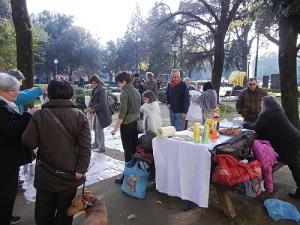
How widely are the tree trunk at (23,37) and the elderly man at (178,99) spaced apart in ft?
9.46

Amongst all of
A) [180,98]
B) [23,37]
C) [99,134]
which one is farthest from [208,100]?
[23,37]

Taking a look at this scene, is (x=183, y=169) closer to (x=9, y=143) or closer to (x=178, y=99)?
(x=9, y=143)

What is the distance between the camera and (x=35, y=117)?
224 centimetres

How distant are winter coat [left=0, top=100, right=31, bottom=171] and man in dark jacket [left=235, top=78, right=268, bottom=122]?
4.33m

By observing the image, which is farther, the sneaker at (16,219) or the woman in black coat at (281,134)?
the woman in black coat at (281,134)

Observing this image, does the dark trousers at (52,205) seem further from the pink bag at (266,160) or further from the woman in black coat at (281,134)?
the woman in black coat at (281,134)

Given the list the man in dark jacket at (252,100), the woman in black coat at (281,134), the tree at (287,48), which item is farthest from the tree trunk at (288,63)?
the woman in black coat at (281,134)

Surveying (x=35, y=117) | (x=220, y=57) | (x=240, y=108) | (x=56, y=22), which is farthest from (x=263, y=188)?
(x=56, y=22)

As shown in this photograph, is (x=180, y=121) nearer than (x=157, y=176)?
No

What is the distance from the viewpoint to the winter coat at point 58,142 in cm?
225

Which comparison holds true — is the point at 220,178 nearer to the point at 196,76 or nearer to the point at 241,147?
the point at 241,147

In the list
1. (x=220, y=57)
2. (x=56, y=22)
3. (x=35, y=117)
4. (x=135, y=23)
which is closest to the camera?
(x=35, y=117)

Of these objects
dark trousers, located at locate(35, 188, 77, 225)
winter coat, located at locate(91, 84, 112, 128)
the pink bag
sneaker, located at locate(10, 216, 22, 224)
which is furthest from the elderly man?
dark trousers, located at locate(35, 188, 77, 225)

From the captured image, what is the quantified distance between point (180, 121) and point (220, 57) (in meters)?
8.22
